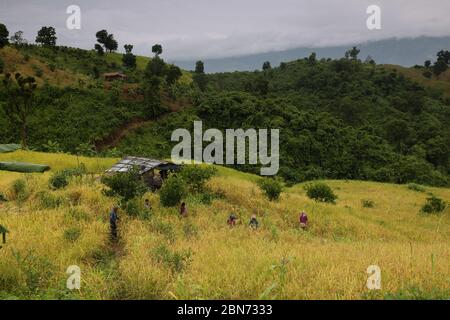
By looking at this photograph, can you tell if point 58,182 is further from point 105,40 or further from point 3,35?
point 105,40

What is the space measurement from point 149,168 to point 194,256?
16149 millimetres

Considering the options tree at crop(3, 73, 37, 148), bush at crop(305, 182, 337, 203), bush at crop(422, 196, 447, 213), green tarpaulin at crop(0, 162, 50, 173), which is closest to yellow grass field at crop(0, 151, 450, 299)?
green tarpaulin at crop(0, 162, 50, 173)

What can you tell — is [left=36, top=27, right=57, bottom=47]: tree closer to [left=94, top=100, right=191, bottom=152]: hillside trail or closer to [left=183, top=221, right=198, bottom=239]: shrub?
[left=94, top=100, right=191, bottom=152]: hillside trail

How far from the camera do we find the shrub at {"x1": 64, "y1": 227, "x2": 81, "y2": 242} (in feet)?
42.7

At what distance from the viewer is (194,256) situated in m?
10.8

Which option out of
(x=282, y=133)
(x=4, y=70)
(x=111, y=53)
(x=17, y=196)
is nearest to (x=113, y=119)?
(x=4, y=70)

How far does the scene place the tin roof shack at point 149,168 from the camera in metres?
26.0

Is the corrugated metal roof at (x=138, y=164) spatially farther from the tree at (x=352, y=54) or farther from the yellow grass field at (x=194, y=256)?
the tree at (x=352, y=54)

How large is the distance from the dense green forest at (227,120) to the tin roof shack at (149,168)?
22.0 metres

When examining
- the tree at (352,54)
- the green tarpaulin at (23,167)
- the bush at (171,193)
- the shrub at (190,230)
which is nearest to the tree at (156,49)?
the tree at (352,54)

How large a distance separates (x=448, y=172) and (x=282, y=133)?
32316mm

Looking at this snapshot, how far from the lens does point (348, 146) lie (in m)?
68.1

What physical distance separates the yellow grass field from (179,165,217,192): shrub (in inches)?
110

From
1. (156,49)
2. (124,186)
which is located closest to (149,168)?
(124,186)
